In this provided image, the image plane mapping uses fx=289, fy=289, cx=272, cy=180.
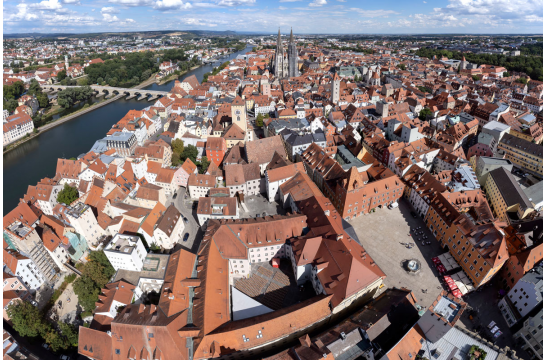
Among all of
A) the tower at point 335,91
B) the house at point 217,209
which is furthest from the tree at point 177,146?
the tower at point 335,91

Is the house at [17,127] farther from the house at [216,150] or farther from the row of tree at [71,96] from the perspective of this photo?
the house at [216,150]

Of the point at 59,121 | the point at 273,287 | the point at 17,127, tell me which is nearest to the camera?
the point at 273,287

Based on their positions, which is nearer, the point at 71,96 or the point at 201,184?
the point at 201,184

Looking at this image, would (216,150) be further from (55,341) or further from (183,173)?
(55,341)

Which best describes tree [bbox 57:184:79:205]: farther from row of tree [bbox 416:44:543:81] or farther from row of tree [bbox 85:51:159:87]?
row of tree [bbox 416:44:543:81]

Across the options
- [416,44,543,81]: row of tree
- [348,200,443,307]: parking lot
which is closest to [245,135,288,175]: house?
[348,200,443,307]: parking lot

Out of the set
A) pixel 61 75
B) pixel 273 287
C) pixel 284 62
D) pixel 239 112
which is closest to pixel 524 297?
pixel 273 287

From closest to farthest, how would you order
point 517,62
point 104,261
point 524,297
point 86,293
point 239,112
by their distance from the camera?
point 524,297, point 86,293, point 104,261, point 239,112, point 517,62
